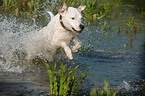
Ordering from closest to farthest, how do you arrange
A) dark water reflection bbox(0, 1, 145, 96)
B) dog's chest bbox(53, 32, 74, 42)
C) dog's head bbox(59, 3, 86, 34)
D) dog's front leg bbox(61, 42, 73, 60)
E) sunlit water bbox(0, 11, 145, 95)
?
dark water reflection bbox(0, 1, 145, 96)
sunlit water bbox(0, 11, 145, 95)
dog's head bbox(59, 3, 86, 34)
dog's front leg bbox(61, 42, 73, 60)
dog's chest bbox(53, 32, 74, 42)

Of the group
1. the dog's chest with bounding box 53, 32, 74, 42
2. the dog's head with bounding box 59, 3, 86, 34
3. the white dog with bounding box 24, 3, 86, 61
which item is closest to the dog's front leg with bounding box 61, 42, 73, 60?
the white dog with bounding box 24, 3, 86, 61

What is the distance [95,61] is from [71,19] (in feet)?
4.47

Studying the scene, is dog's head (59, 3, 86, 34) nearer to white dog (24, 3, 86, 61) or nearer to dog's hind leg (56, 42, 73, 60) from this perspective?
white dog (24, 3, 86, 61)

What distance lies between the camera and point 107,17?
37.5 ft

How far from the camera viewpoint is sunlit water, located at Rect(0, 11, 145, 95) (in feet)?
15.2

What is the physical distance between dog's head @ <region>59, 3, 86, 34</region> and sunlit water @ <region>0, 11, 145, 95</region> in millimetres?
932

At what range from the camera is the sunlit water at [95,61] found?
182 inches

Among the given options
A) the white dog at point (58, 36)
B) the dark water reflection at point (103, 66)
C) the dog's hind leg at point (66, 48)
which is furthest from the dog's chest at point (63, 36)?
the dark water reflection at point (103, 66)

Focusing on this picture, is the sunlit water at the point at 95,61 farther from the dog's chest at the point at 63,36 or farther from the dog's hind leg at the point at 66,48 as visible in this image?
the dog's chest at the point at 63,36

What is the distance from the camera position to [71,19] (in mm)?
5215

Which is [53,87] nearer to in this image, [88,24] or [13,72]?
[13,72]

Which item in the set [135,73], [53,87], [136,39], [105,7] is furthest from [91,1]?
[53,87]

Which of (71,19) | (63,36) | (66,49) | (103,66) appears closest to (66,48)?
(66,49)

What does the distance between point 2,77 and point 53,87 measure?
1498mm
